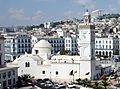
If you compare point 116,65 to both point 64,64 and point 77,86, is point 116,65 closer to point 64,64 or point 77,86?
point 64,64

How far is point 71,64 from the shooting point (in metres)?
43.9

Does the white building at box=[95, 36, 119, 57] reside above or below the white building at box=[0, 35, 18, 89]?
above

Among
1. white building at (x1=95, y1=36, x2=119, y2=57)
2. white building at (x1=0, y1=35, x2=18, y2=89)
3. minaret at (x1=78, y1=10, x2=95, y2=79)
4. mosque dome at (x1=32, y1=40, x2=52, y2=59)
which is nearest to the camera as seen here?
white building at (x1=0, y1=35, x2=18, y2=89)

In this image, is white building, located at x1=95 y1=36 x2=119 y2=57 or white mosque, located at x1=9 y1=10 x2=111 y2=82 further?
white building, located at x1=95 y1=36 x2=119 y2=57

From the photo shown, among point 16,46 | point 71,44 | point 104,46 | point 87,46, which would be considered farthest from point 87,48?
point 71,44

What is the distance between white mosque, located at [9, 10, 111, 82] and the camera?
43.7 m

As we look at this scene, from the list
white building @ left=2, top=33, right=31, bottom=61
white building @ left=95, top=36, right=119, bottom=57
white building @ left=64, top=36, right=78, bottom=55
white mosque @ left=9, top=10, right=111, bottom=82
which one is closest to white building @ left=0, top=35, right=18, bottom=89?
white mosque @ left=9, top=10, right=111, bottom=82

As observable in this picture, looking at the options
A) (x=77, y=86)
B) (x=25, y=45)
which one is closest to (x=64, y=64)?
(x=77, y=86)

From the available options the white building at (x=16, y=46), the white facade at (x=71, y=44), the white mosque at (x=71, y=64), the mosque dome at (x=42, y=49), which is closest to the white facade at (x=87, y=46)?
the white mosque at (x=71, y=64)

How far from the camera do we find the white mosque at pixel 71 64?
4366 centimetres

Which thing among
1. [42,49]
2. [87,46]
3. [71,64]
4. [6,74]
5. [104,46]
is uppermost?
[104,46]

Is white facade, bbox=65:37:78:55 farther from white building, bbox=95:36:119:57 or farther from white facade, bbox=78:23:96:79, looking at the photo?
white facade, bbox=78:23:96:79

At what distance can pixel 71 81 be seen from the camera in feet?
139

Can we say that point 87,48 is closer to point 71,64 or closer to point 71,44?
point 71,64
